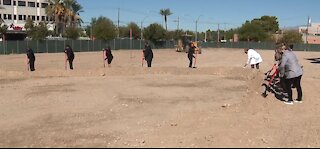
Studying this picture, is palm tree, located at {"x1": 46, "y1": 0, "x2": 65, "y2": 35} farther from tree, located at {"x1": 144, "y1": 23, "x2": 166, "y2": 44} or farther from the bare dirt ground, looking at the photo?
the bare dirt ground

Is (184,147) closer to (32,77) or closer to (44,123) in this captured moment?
(44,123)

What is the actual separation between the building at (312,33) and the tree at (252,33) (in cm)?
848

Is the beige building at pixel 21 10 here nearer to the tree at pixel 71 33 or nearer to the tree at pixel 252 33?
the tree at pixel 71 33

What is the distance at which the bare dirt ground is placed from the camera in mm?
7152

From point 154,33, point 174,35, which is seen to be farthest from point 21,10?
point 174,35

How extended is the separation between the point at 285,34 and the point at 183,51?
1397 inches

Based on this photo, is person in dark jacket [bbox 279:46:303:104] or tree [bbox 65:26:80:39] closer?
person in dark jacket [bbox 279:46:303:104]

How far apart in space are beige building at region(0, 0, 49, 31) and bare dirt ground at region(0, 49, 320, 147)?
64655 mm

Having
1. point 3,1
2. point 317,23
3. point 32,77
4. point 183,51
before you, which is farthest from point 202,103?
point 317,23

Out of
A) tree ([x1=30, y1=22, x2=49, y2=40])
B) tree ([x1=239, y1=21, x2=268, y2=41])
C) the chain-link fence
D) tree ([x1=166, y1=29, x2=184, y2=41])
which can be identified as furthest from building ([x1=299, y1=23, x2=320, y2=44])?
tree ([x1=30, y1=22, x2=49, y2=40])

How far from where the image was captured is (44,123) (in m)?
8.62

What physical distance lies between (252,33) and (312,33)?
1974cm

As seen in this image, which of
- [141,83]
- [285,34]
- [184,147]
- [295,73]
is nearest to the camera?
[184,147]

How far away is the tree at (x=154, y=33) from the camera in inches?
2730
